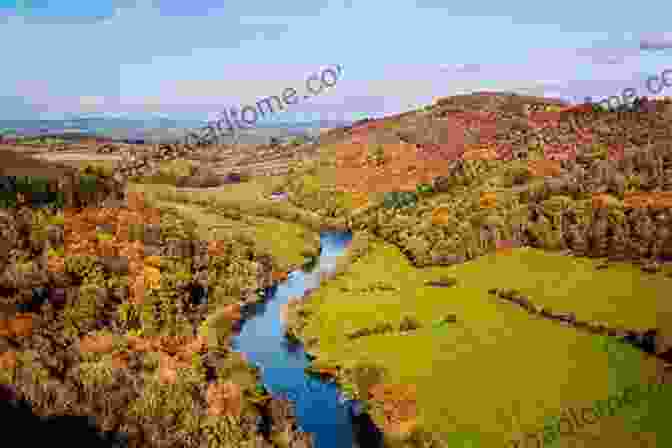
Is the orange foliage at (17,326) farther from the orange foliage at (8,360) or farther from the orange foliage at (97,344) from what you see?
the orange foliage at (8,360)

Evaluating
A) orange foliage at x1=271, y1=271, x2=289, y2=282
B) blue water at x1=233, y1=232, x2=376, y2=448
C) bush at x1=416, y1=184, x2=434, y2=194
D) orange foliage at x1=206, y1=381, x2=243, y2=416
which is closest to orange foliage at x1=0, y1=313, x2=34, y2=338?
orange foliage at x1=206, y1=381, x2=243, y2=416

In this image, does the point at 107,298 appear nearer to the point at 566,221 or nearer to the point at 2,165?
the point at 2,165

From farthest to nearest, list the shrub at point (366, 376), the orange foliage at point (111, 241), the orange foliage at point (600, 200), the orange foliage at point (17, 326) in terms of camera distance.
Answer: the orange foliage at point (600, 200) → the orange foliage at point (111, 241) → the shrub at point (366, 376) → the orange foliage at point (17, 326)

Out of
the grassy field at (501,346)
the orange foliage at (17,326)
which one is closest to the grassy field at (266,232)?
the grassy field at (501,346)

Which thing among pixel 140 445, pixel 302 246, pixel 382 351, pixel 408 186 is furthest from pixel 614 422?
pixel 408 186

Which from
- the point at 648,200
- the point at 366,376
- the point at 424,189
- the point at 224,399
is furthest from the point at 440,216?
the point at 224,399
